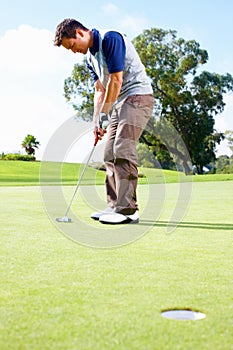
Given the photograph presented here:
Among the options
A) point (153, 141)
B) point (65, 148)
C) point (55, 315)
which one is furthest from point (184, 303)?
point (153, 141)

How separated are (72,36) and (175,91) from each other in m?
28.7

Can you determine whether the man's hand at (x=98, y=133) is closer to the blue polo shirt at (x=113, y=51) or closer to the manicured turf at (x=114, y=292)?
the blue polo shirt at (x=113, y=51)

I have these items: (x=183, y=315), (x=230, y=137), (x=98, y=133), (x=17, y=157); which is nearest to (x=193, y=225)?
(x=98, y=133)

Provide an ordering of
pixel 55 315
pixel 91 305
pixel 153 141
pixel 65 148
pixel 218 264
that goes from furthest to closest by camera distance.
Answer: pixel 153 141 < pixel 65 148 < pixel 218 264 < pixel 91 305 < pixel 55 315

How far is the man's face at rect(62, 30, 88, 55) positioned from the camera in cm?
419

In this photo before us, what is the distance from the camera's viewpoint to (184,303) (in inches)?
70.6

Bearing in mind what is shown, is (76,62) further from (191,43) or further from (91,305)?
(91,305)

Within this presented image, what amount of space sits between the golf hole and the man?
7.97 ft

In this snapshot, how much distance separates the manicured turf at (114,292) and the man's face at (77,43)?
162 centimetres

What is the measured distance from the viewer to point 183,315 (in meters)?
1.67

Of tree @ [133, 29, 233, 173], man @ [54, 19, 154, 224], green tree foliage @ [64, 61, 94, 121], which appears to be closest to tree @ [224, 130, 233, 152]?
tree @ [133, 29, 233, 173]

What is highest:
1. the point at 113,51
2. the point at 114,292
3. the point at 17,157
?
the point at 113,51

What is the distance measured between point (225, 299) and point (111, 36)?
9.29 ft

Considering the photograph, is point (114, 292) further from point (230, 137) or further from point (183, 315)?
point (230, 137)
